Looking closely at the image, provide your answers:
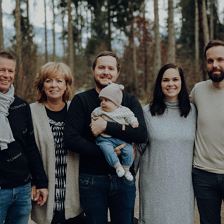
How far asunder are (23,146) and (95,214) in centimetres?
83

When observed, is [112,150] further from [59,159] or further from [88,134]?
[59,159]

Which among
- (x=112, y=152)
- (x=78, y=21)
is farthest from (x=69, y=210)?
(x=78, y=21)

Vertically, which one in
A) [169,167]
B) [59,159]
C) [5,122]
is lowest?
[169,167]

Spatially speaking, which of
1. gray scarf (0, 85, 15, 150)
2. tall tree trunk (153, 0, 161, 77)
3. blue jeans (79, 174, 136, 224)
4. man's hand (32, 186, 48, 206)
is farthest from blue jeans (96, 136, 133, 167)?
tall tree trunk (153, 0, 161, 77)

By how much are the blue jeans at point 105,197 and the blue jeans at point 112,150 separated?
0.15 m

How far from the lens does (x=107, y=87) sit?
11.1ft

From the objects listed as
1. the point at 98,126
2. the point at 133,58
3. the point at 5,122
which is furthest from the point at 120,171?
the point at 133,58

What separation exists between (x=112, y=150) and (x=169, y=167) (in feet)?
2.11

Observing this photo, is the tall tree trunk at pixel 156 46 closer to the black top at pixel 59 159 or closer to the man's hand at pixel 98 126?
the black top at pixel 59 159

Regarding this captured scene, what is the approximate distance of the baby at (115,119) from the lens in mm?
3324

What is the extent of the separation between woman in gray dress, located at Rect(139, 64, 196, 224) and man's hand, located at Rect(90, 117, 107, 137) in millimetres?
537

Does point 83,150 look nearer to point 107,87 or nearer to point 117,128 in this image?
point 117,128

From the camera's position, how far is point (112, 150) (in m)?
3.31

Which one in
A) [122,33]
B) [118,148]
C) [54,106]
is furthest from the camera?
[122,33]
